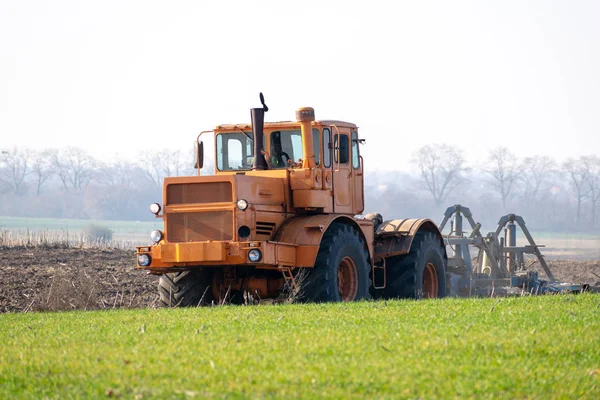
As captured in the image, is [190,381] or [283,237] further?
[283,237]

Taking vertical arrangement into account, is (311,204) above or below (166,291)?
above

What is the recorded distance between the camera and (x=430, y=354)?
414 inches

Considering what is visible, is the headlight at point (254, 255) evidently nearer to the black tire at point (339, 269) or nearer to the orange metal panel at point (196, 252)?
the orange metal panel at point (196, 252)

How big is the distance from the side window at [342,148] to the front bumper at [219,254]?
250 cm

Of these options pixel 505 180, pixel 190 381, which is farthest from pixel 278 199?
pixel 505 180

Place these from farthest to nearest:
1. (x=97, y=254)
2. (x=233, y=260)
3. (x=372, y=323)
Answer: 1. (x=97, y=254)
2. (x=233, y=260)
3. (x=372, y=323)

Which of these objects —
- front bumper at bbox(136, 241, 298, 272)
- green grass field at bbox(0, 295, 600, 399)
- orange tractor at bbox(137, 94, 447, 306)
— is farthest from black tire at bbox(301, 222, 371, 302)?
green grass field at bbox(0, 295, 600, 399)

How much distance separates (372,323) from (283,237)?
4697 millimetres

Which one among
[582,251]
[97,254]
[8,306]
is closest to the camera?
[8,306]

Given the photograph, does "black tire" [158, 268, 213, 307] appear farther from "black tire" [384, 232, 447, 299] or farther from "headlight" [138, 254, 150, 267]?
"black tire" [384, 232, 447, 299]

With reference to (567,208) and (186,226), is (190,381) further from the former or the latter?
(567,208)

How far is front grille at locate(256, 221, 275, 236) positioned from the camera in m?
17.5

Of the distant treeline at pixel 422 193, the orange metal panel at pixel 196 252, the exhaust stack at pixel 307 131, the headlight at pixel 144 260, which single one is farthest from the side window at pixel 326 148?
the distant treeline at pixel 422 193

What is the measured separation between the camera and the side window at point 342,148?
1892cm
